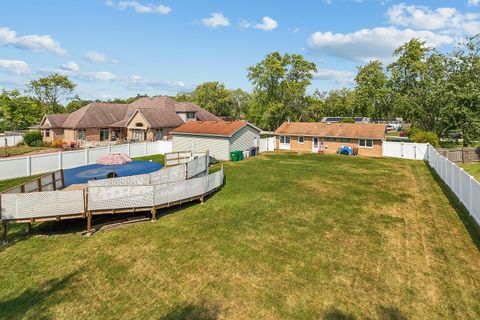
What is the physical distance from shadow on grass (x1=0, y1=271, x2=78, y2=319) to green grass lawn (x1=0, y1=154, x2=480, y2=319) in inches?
1.1

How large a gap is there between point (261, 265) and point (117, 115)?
44719 millimetres

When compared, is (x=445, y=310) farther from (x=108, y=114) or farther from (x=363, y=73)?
(x=363, y=73)

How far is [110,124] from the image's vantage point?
44.7 metres

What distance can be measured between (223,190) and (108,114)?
3560 cm

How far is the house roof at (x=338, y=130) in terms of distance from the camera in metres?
34.1

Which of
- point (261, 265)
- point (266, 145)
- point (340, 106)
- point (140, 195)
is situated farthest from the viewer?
point (340, 106)

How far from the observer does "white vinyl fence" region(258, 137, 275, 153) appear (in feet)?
122

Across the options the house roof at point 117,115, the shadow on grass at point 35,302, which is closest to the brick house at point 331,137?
the house roof at point 117,115

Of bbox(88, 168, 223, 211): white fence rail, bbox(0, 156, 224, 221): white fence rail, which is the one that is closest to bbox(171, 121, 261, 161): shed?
bbox(0, 156, 224, 221): white fence rail

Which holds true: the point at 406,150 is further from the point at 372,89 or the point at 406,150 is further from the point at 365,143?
the point at 372,89

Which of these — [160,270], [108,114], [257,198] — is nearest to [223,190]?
[257,198]

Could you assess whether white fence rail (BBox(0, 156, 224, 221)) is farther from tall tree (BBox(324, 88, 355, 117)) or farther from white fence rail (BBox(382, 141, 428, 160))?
tall tree (BBox(324, 88, 355, 117))

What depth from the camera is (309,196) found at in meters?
16.9

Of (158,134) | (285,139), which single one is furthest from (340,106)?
(158,134)
